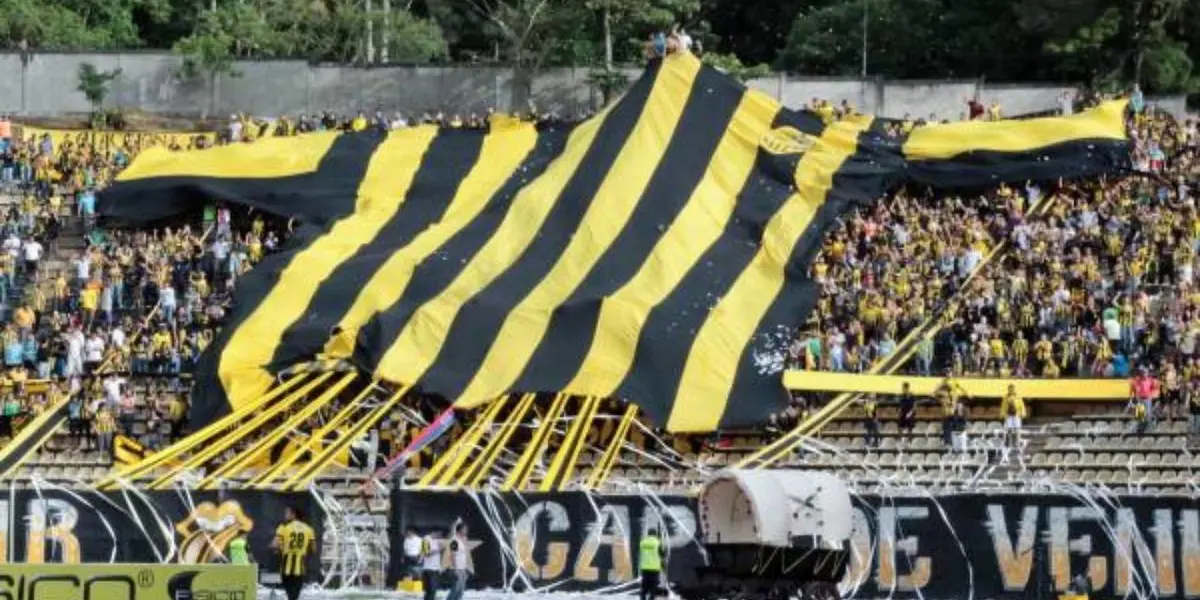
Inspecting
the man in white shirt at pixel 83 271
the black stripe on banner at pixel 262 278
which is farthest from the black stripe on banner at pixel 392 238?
the man in white shirt at pixel 83 271

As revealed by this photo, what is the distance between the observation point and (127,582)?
3275 cm

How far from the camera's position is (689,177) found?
61562 millimetres

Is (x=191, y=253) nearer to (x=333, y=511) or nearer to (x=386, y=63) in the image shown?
(x=386, y=63)

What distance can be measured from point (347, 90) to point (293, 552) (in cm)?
3421

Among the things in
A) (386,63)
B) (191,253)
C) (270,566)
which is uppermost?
(386,63)

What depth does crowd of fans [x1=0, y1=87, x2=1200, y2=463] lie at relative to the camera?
186ft

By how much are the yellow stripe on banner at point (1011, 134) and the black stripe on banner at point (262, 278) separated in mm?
11808

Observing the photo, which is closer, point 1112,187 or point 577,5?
point 1112,187

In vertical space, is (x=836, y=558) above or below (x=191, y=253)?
below

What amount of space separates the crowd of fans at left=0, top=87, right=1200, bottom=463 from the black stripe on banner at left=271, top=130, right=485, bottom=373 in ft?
5.82

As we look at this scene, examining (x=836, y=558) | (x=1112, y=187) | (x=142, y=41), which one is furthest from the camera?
(x=142, y=41)

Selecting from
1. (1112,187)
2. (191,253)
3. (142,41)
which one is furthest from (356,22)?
(1112,187)

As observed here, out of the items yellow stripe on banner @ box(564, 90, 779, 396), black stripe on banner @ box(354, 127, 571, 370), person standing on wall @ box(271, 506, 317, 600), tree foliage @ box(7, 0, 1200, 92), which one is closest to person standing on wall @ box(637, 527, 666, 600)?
person standing on wall @ box(271, 506, 317, 600)

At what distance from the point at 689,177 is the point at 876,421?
866 centimetres
